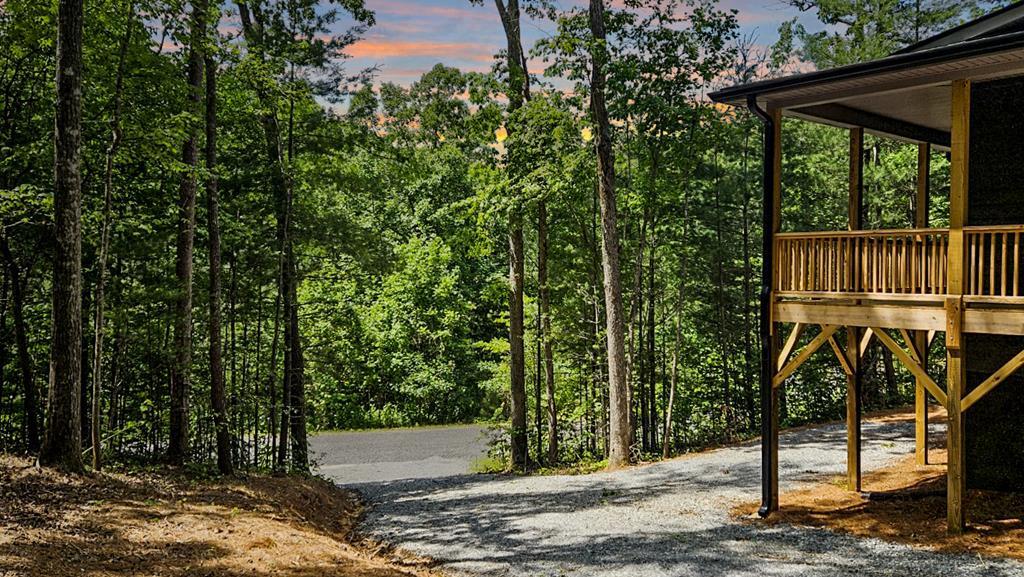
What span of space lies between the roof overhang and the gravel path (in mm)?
5100

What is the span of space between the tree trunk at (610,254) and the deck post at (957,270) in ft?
26.3

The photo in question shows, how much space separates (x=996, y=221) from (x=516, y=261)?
1103cm

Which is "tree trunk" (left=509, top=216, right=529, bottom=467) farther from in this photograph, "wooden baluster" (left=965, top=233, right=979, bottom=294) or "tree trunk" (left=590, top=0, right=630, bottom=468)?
"wooden baluster" (left=965, top=233, right=979, bottom=294)

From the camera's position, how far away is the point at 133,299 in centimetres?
1240

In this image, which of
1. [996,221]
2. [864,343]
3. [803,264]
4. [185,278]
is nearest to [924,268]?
[803,264]

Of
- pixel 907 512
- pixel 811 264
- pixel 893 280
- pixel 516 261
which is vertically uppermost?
pixel 516 261

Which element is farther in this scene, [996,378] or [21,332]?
[21,332]

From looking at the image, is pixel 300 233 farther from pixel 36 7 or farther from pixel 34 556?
pixel 34 556

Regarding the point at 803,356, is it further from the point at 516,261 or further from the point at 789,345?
the point at 516,261

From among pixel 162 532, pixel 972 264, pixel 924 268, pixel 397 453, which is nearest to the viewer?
pixel 972 264

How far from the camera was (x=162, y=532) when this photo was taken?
316 inches

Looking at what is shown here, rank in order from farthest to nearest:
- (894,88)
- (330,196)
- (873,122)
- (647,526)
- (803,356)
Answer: (330,196)
(873,122)
(647,526)
(803,356)
(894,88)

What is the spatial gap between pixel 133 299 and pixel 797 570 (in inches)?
429

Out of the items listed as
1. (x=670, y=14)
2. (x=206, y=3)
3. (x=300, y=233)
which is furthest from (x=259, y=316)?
(x=670, y=14)
